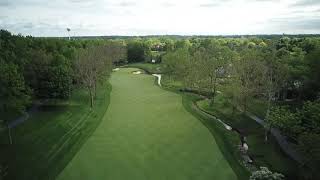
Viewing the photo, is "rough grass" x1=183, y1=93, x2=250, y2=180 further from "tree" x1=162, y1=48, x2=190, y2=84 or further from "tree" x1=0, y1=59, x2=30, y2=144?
"tree" x1=0, y1=59, x2=30, y2=144

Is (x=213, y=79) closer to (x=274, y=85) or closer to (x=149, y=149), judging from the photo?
(x=274, y=85)

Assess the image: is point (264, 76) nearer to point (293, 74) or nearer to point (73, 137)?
point (293, 74)

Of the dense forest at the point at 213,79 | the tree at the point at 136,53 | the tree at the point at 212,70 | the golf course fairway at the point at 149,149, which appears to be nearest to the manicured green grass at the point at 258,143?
the dense forest at the point at 213,79

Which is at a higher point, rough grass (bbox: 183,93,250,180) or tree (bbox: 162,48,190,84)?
tree (bbox: 162,48,190,84)

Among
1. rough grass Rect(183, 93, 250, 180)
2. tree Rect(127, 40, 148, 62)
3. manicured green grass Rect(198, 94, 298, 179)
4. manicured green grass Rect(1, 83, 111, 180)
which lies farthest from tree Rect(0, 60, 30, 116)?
tree Rect(127, 40, 148, 62)

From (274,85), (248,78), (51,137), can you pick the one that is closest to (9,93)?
(51,137)

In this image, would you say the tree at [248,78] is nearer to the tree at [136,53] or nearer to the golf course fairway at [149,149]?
the golf course fairway at [149,149]

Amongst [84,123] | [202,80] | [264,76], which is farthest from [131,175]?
[202,80]
